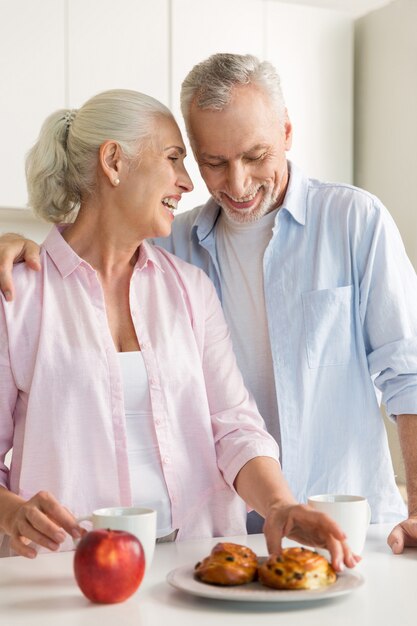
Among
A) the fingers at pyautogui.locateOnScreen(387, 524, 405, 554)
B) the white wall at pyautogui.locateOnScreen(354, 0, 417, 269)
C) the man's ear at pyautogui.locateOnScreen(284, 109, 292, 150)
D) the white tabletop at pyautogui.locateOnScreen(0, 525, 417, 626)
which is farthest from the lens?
the white wall at pyautogui.locateOnScreen(354, 0, 417, 269)

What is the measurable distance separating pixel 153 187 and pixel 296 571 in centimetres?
79

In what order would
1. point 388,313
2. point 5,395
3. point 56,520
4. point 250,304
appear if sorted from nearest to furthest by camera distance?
point 56,520 → point 5,395 → point 388,313 → point 250,304

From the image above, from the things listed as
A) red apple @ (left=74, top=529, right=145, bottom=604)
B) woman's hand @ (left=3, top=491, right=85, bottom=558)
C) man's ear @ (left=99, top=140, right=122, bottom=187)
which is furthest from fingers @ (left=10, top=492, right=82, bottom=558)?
man's ear @ (left=99, top=140, right=122, bottom=187)

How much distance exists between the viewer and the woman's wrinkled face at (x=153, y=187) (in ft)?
5.36

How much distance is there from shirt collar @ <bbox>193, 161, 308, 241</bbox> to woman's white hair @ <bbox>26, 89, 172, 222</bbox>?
29cm

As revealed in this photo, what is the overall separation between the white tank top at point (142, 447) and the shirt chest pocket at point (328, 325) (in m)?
0.38

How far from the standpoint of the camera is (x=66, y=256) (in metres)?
1.59

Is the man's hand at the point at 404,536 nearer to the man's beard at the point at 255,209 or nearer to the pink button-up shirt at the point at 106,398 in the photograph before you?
the pink button-up shirt at the point at 106,398

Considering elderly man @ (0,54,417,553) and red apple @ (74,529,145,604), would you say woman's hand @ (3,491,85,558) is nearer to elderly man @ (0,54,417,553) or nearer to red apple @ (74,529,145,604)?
red apple @ (74,529,145,604)

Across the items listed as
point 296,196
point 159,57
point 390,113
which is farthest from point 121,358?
point 390,113

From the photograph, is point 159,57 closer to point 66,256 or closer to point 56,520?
point 66,256

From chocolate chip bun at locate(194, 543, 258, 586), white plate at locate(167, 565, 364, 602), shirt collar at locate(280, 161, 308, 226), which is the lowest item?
white plate at locate(167, 565, 364, 602)

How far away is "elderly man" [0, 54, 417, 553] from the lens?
175cm

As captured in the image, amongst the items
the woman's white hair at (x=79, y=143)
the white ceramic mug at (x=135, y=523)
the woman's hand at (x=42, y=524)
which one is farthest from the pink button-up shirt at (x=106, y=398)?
the white ceramic mug at (x=135, y=523)
